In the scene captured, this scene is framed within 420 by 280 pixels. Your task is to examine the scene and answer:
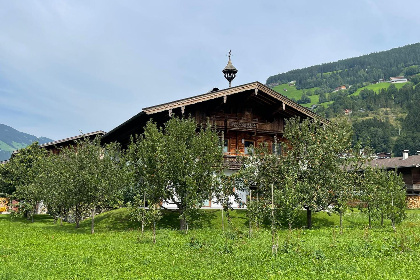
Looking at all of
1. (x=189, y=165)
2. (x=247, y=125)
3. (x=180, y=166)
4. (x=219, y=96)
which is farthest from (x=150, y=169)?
(x=247, y=125)

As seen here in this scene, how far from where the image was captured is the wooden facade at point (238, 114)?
3300 cm

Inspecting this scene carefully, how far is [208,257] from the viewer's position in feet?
50.0

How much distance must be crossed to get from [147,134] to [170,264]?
12268mm

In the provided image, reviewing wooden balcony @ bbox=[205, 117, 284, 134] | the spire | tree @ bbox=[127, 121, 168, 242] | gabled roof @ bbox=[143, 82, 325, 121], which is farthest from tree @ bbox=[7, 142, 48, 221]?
the spire

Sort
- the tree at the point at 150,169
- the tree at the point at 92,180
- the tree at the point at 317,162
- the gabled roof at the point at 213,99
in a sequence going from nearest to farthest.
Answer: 1. the tree at the point at 150,169
2. the tree at the point at 92,180
3. the tree at the point at 317,162
4. the gabled roof at the point at 213,99

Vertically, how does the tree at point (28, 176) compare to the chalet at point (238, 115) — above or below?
below

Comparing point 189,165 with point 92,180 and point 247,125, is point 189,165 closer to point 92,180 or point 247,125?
point 92,180

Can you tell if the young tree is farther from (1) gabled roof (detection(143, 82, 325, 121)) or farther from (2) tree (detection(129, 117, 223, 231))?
(1) gabled roof (detection(143, 82, 325, 121))

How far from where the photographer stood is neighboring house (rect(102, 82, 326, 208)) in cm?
3275

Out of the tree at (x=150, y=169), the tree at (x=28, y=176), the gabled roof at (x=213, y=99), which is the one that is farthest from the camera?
the tree at (x=28, y=176)

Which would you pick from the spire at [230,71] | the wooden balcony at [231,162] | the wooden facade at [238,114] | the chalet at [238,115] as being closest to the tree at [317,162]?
the chalet at [238,115]

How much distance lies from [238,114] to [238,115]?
0.09 m

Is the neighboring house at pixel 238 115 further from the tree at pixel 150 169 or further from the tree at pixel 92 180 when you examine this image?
the tree at pixel 150 169

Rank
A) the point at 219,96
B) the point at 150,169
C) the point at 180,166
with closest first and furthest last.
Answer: the point at 180,166, the point at 150,169, the point at 219,96
